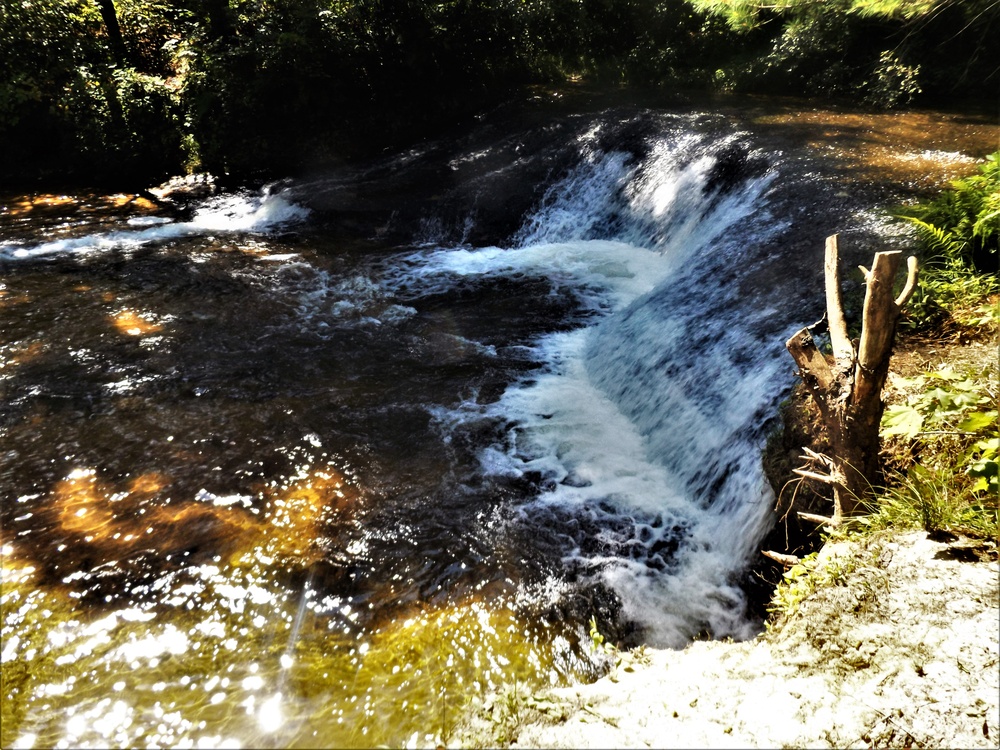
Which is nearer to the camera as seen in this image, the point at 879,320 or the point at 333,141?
the point at 879,320

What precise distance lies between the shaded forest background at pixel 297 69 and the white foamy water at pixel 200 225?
1.31 meters

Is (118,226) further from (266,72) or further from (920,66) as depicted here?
(920,66)

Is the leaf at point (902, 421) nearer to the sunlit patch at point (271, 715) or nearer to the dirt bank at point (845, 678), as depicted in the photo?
the dirt bank at point (845, 678)

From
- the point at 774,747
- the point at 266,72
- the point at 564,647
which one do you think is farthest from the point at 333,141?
the point at 774,747

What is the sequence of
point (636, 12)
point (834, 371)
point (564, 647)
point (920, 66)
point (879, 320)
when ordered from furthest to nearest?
point (636, 12) → point (920, 66) → point (564, 647) → point (834, 371) → point (879, 320)

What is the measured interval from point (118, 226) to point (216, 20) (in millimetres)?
5861

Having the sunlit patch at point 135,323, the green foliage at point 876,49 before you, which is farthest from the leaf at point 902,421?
the green foliage at point 876,49

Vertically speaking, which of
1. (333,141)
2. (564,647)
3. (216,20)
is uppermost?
(216,20)

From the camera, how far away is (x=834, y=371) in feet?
11.1

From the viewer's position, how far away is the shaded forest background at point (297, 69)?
12.9 m

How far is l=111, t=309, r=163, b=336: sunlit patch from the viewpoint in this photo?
24.7ft

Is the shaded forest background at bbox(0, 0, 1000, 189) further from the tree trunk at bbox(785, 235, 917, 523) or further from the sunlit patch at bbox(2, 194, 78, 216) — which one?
the tree trunk at bbox(785, 235, 917, 523)

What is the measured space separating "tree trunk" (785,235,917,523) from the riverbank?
1.10 feet

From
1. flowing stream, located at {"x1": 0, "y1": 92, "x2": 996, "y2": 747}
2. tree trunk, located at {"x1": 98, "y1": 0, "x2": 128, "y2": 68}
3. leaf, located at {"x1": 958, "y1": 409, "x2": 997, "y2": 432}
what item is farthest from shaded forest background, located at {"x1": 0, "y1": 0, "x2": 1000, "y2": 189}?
leaf, located at {"x1": 958, "y1": 409, "x2": 997, "y2": 432}
